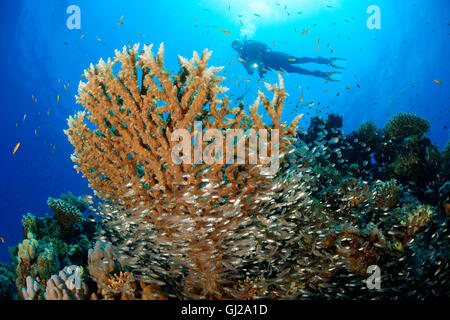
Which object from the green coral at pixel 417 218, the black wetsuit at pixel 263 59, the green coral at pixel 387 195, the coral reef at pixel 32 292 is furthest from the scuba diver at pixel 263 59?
the coral reef at pixel 32 292

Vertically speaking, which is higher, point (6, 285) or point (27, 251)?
point (27, 251)

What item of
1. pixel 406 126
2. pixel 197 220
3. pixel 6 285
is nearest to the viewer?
pixel 197 220

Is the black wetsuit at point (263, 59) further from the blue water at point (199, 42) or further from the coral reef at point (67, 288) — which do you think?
the coral reef at point (67, 288)

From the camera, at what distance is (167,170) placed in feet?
10.9

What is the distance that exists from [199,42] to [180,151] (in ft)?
148

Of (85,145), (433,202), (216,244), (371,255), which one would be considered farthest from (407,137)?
(85,145)

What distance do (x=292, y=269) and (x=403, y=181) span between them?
318 inches

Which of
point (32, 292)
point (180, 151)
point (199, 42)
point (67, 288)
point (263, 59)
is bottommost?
point (32, 292)

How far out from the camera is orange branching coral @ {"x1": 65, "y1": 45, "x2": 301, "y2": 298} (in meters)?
3.16

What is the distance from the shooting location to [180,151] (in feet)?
10.5

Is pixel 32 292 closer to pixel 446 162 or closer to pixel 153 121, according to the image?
pixel 153 121

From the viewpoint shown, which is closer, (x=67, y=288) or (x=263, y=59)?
(x=67, y=288)

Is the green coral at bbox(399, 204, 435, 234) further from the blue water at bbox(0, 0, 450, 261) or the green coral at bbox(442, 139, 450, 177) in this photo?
the blue water at bbox(0, 0, 450, 261)

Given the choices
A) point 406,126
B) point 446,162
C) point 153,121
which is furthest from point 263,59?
point 153,121
